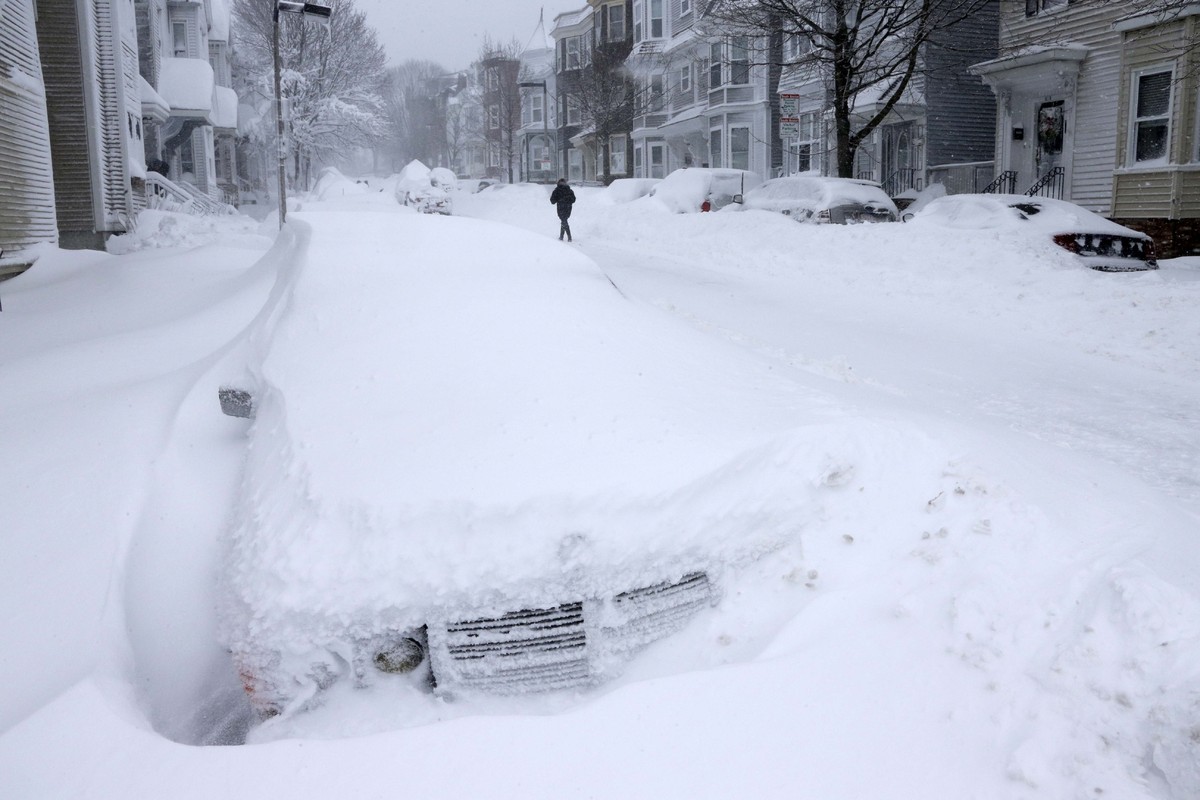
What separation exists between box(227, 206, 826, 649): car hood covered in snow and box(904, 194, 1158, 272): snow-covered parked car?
10122 millimetres

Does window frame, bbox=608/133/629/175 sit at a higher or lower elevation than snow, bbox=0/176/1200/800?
higher

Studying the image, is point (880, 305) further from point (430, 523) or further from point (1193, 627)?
point (430, 523)

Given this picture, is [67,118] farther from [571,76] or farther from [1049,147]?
[571,76]

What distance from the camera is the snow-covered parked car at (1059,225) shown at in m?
12.8

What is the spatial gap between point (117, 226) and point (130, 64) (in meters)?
4.75

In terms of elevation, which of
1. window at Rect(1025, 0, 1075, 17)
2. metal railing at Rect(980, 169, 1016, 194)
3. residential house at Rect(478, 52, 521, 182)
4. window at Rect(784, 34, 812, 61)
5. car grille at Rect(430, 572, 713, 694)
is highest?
residential house at Rect(478, 52, 521, 182)

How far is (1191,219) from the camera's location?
1683 cm

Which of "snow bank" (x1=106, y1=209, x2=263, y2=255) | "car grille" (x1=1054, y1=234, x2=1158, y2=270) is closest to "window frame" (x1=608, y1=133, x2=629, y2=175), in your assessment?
"snow bank" (x1=106, y1=209, x2=263, y2=255)

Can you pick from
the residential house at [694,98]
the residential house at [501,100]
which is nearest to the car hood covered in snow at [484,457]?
the residential house at [694,98]

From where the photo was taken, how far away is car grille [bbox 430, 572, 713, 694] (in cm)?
294

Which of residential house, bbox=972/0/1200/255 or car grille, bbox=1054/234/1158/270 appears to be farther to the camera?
residential house, bbox=972/0/1200/255

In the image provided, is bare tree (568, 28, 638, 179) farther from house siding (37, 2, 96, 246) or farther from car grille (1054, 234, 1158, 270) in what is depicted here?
car grille (1054, 234, 1158, 270)

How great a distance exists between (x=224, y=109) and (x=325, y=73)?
702 centimetres

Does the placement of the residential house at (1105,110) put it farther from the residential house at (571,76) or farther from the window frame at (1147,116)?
the residential house at (571,76)
